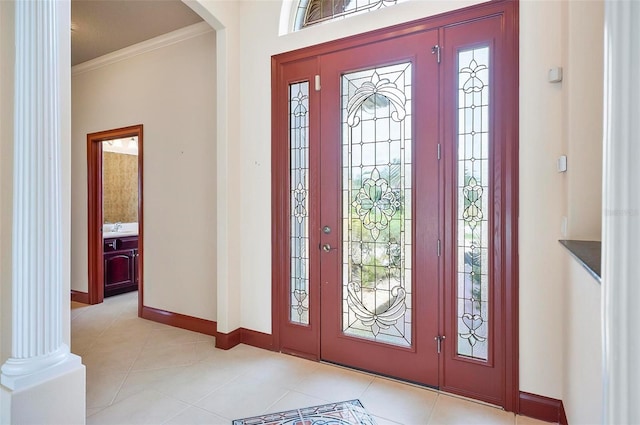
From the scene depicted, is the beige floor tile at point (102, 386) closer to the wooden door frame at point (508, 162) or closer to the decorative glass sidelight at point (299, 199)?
the decorative glass sidelight at point (299, 199)

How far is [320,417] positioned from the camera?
200 cm

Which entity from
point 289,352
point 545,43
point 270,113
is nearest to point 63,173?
point 270,113

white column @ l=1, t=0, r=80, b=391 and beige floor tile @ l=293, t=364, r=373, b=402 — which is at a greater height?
white column @ l=1, t=0, r=80, b=391

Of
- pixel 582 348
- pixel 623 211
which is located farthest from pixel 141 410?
pixel 623 211

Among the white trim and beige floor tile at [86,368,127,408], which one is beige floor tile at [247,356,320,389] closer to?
beige floor tile at [86,368,127,408]

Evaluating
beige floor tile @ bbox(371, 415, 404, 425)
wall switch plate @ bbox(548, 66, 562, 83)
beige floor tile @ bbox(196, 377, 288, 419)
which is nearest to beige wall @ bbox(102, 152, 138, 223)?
beige floor tile @ bbox(196, 377, 288, 419)

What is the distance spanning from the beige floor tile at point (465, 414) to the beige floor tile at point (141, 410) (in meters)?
1.60

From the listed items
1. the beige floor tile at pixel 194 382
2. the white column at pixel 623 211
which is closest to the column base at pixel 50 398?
the beige floor tile at pixel 194 382

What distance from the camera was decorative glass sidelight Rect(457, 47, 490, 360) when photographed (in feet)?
7.08

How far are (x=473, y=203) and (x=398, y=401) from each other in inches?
55.3

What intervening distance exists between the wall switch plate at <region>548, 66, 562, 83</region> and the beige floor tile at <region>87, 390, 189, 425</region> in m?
3.02

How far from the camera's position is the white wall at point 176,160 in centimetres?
342

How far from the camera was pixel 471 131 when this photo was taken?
2189 millimetres

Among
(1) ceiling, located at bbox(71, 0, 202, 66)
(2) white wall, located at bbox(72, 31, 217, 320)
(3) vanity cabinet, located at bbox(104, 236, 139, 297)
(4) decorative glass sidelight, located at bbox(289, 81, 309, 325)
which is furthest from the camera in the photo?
(3) vanity cabinet, located at bbox(104, 236, 139, 297)
